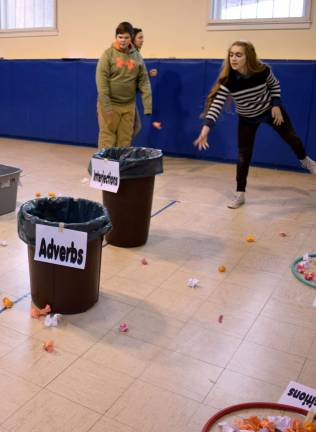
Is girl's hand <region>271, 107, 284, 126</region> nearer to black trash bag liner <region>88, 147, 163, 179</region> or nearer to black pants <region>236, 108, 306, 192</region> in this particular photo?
black pants <region>236, 108, 306, 192</region>

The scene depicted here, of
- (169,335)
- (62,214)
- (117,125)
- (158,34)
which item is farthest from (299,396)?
(158,34)

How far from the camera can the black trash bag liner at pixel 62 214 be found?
87.4 inches

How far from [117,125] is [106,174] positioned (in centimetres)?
188

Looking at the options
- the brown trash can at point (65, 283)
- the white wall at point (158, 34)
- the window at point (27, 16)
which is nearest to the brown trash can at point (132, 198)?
the brown trash can at point (65, 283)

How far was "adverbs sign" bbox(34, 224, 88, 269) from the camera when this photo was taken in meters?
2.16

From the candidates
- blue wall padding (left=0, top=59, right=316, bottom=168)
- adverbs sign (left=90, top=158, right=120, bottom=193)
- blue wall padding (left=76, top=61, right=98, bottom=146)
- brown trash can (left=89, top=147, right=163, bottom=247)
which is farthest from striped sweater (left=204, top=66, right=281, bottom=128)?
blue wall padding (left=76, top=61, right=98, bottom=146)

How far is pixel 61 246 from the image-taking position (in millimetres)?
2164

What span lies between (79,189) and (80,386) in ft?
9.15

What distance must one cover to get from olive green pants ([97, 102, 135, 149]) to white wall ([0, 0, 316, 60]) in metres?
1.80

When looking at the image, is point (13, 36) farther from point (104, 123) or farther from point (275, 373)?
point (275, 373)

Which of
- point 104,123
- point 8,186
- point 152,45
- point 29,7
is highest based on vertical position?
point 29,7

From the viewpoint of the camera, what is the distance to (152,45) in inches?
247

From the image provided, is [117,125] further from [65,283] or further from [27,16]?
[27,16]

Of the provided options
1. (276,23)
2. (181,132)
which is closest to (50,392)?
(181,132)
